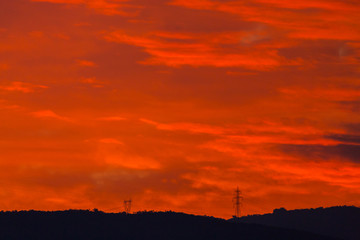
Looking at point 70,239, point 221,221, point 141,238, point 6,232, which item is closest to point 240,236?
point 221,221

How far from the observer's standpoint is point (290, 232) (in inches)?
6708

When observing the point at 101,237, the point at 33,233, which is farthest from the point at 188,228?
the point at 33,233

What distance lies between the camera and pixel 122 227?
158m

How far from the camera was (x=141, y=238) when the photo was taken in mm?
153250

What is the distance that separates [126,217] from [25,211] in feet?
68.6

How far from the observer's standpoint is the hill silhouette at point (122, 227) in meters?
151

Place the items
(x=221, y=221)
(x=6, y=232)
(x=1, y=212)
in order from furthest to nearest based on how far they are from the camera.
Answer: (x=221, y=221)
(x=1, y=212)
(x=6, y=232)

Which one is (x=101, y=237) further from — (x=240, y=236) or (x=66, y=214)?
(x=240, y=236)

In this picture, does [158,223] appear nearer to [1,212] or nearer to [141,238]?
[141,238]

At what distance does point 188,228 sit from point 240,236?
1118cm

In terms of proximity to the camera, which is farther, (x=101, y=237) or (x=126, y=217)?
(x=126, y=217)

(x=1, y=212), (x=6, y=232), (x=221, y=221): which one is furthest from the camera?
(x=221, y=221)

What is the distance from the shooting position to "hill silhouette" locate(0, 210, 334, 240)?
15088 cm

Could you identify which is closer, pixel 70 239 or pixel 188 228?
pixel 70 239
